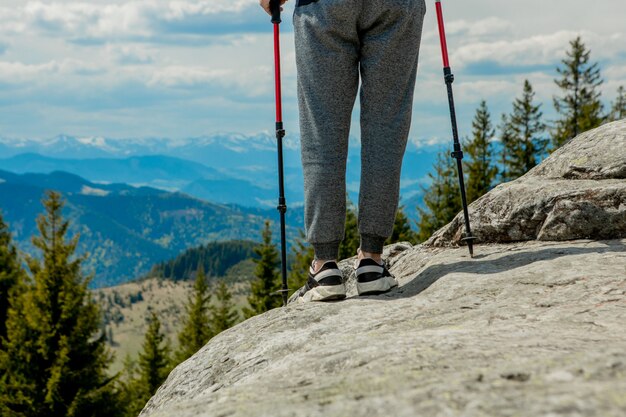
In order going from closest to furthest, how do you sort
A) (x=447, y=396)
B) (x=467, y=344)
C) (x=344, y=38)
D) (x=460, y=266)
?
(x=447, y=396) → (x=467, y=344) → (x=344, y=38) → (x=460, y=266)

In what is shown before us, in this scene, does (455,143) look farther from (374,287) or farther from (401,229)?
(401,229)

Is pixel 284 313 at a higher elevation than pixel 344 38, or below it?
below

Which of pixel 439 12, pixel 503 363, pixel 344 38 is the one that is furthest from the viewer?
pixel 439 12

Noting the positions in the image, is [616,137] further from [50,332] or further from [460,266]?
[50,332]

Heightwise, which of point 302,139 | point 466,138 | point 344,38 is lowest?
point 302,139

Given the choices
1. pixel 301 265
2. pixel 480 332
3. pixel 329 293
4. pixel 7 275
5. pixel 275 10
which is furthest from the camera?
pixel 301 265

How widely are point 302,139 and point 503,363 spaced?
3.07 metres

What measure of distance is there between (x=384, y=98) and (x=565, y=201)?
256cm

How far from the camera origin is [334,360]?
332cm

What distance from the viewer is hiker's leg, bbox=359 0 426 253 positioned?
5168 millimetres

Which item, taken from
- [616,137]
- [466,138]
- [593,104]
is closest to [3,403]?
[616,137]

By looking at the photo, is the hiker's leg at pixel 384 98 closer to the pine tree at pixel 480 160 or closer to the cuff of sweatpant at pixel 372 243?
the cuff of sweatpant at pixel 372 243

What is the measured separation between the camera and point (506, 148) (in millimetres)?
62844

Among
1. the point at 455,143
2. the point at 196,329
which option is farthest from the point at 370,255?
the point at 196,329
